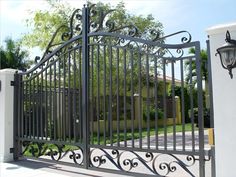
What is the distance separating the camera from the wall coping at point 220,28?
4.13 m

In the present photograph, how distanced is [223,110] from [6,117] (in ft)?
16.5

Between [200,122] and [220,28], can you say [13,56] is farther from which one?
[220,28]

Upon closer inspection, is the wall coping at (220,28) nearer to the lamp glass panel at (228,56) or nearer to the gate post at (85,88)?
the lamp glass panel at (228,56)

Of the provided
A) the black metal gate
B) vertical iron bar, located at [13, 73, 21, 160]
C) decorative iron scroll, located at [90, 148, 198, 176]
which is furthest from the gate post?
vertical iron bar, located at [13, 73, 21, 160]

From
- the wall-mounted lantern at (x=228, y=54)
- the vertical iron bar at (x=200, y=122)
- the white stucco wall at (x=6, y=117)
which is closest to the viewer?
the wall-mounted lantern at (x=228, y=54)

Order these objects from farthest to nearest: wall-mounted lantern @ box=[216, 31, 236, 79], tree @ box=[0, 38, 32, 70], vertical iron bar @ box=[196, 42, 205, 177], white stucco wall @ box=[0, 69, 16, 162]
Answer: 1. tree @ box=[0, 38, 32, 70]
2. white stucco wall @ box=[0, 69, 16, 162]
3. vertical iron bar @ box=[196, 42, 205, 177]
4. wall-mounted lantern @ box=[216, 31, 236, 79]

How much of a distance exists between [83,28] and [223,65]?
305cm

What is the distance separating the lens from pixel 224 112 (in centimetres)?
416

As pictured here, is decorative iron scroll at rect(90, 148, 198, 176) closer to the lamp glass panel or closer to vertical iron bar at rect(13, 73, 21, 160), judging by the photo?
the lamp glass panel

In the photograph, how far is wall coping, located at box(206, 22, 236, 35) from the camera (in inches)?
163

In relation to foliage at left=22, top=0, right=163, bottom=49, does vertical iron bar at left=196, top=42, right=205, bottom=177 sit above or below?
below

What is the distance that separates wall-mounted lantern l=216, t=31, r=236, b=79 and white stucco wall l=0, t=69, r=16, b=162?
5.05 meters

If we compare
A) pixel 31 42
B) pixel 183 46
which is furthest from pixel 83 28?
pixel 31 42

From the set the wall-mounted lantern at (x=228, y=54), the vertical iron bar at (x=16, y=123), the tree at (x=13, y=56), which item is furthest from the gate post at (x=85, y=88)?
the tree at (x=13, y=56)
